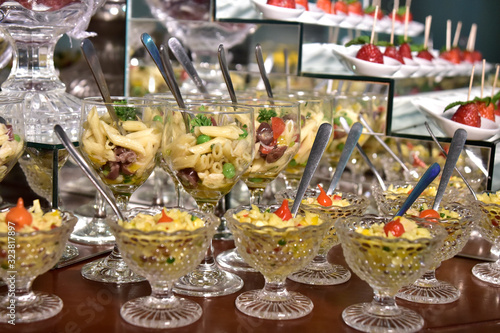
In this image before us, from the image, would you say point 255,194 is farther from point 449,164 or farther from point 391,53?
point 391,53

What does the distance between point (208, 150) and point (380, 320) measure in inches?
18.1

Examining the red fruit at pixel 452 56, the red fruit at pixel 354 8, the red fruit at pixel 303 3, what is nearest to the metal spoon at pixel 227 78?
the red fruit at pixel 303 3

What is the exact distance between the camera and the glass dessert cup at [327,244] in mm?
1418

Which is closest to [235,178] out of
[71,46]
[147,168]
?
[147,168]

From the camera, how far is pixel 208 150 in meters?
1.33

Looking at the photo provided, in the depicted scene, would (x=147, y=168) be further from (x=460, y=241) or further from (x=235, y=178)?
(x=460, y=241)

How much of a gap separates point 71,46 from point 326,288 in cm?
110

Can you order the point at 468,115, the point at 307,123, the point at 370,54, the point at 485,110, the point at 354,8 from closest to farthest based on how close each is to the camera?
1. the point at 307,123
2. the point at 468,115
3. the point at 485,110
4. the point at 370,54
5. the point at 354,8

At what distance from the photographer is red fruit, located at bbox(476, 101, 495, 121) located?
2.04 metres

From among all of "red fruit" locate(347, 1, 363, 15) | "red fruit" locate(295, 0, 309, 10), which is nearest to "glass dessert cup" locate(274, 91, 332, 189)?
"red fruit" locate(295, 0, 309, 10)

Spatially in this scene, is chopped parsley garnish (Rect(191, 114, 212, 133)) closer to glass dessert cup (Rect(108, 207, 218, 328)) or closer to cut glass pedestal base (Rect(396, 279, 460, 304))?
glass dessert cup (Rect(108, 207, 218, 328))

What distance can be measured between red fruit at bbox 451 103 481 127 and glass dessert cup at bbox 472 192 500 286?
1.18 feet

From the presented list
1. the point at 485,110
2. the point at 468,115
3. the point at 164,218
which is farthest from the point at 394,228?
the point at 485,110

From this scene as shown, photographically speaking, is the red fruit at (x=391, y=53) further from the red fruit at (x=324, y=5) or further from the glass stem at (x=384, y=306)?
the glass stem at (x=384, y=306)
